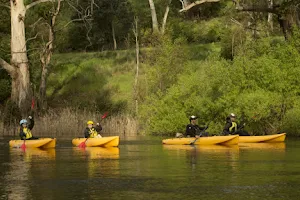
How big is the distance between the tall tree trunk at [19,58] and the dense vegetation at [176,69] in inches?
96.3

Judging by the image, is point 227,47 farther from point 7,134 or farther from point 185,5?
point 7,134

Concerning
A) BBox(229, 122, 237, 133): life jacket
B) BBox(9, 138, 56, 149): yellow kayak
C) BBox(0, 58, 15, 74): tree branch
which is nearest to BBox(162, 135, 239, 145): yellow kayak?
Result: BBox(229, 122, 237, 133): life jacket

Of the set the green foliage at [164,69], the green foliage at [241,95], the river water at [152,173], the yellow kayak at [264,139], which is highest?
the green foliage at [164,69]

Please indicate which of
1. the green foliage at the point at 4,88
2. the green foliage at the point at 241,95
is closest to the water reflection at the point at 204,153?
the green foliage at the point at 241,95

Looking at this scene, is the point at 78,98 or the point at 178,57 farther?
the point at 78,98

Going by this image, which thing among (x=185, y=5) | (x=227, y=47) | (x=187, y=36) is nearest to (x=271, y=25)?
(x=227, y=47)

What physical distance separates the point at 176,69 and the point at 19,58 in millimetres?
10128

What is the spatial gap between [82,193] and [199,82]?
89.2 feet

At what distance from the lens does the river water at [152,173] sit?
20031 millimetres

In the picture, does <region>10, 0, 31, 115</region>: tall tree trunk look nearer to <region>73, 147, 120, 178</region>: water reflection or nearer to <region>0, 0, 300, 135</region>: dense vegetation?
<region>0, 0, 300, 135</region>: dense vegetation

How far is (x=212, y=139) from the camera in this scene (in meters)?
37.6

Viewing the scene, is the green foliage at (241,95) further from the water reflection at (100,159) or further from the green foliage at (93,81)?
the green foliage at (93,81)

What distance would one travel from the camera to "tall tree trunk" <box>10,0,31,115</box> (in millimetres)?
51844

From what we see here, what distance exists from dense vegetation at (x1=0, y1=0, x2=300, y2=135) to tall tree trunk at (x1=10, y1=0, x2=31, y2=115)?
245 cm
